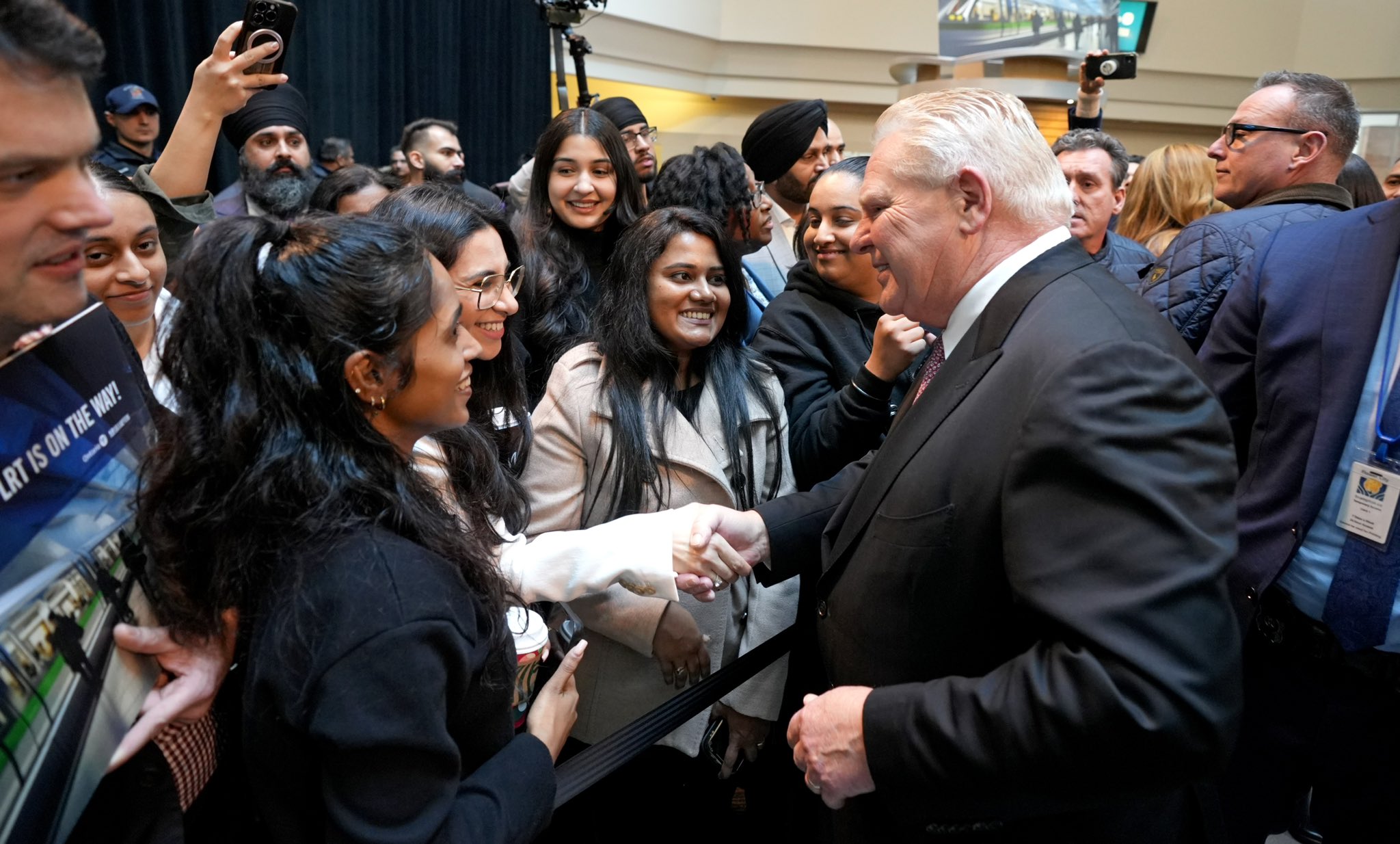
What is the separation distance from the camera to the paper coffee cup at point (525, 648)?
Answer: 1.25 metres

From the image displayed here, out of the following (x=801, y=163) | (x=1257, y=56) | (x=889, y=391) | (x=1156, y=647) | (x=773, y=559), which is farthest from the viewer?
(x=1257, y=56)

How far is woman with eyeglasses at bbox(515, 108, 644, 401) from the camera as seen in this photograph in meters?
2.56

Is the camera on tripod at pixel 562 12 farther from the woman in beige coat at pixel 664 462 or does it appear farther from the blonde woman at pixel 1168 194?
the woman in beige coat at pixel 664 462

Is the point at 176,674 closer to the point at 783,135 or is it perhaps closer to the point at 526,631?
the point at 526,631

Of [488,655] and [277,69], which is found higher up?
[277,69]

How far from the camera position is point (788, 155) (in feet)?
10.9

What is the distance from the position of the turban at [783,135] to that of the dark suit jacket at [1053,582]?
2.29 metres

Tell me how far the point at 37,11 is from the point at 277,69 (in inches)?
53.6

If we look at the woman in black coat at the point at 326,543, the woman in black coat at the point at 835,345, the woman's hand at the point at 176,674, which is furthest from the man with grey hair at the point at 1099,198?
the woman's hand at the point at 176,674

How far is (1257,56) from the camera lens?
10219 millimetres

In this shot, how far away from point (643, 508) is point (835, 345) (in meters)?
0.68

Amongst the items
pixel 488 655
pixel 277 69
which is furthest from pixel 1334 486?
pixel 277 69

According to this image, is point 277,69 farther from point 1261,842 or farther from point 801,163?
point 1261,842

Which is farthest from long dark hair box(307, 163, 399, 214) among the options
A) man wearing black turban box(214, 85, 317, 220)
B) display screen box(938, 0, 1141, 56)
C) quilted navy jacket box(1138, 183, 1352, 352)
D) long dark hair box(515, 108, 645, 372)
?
display screen box(938, 0, 1141, 56)
